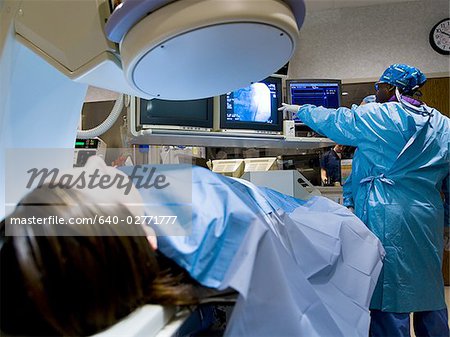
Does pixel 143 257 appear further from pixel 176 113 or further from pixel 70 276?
pixel 176 113

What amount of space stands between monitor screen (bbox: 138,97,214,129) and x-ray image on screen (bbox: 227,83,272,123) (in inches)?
5.8

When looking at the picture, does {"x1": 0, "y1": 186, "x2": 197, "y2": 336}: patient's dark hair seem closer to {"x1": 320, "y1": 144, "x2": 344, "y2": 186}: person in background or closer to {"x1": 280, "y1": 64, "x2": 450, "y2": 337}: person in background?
{"x1": 280, "y1": 64, "x2": 450, "y2": 337}: person in background

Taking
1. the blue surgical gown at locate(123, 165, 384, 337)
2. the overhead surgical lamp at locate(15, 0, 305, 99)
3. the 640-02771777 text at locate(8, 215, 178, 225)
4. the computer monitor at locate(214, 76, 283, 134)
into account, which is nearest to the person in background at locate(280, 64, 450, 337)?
the computer monitor at locate(214, 76, 283, 134)

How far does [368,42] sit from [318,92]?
1634 mm

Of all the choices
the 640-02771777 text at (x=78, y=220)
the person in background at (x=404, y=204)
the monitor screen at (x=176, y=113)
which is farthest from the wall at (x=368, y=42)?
the 640-02771777 text at (x=78, y=220)

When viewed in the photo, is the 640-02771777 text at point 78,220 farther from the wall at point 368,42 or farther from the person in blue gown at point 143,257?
the wall at point 368,42

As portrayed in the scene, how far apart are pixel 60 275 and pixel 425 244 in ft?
6.06

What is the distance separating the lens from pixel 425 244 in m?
1.87

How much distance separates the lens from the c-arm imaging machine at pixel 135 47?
23.3 inches

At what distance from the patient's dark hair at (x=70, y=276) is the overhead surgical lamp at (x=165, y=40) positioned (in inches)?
11.1

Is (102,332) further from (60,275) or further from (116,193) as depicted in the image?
(116,193)

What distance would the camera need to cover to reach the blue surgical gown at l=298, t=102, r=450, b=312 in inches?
72.3

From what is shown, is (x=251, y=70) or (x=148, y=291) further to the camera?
(x=251, y=70)

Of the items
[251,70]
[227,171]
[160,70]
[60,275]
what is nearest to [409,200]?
[227,171]
